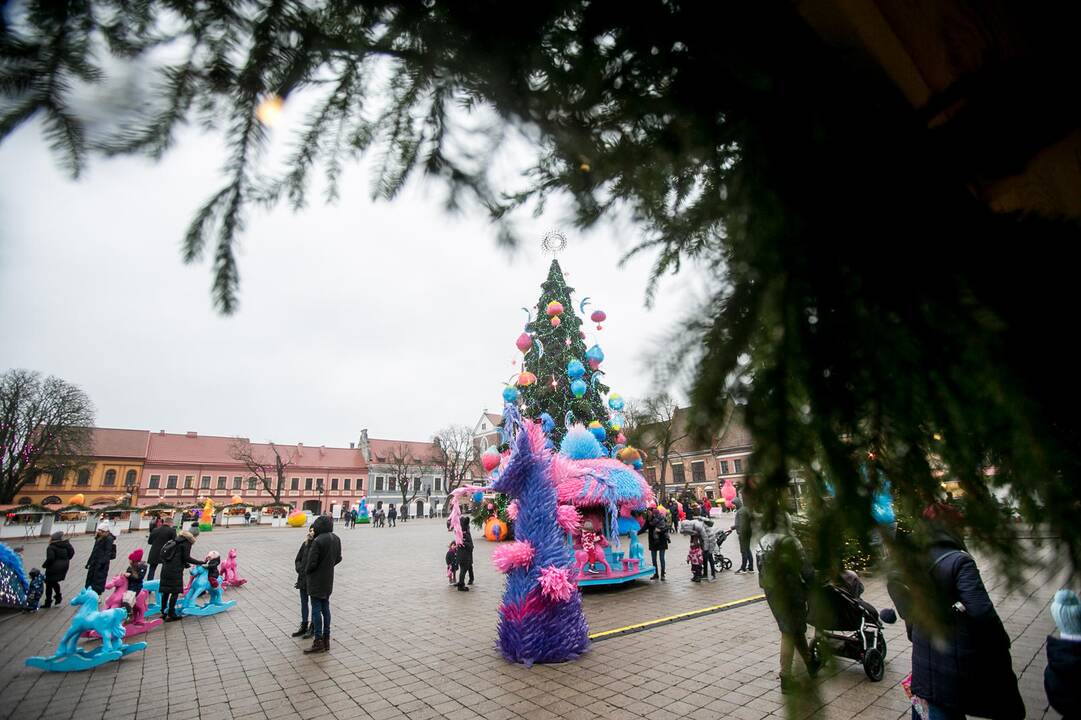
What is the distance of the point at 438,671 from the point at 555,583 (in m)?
1.61

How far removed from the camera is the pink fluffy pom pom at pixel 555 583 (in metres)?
5.40

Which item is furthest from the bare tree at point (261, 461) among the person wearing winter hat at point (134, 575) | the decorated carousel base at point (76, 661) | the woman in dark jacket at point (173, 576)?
the decorated carousel base at point (76, 661)

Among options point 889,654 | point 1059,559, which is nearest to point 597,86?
point 1059,559

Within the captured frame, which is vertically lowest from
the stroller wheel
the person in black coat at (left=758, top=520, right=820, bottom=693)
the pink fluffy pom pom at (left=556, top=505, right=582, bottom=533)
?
the stroller wheel

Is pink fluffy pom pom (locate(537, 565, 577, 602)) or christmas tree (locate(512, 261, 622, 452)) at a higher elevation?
christmas tree (locate(512, 261, 622, 452))

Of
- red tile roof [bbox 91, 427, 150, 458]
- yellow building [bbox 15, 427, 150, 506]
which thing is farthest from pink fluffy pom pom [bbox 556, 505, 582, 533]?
red tile roof [bbox 91, 427, 150, 458]

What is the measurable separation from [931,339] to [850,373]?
133 millimetres

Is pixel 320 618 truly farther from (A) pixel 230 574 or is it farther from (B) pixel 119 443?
(B) pixel 119 443

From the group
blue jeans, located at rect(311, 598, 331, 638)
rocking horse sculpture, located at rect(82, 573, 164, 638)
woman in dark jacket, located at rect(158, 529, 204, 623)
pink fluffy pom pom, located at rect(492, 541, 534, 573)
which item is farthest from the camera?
woman in dark jacket, located at rect(158, 529, 204, 623)

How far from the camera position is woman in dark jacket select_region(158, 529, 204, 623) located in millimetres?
7773

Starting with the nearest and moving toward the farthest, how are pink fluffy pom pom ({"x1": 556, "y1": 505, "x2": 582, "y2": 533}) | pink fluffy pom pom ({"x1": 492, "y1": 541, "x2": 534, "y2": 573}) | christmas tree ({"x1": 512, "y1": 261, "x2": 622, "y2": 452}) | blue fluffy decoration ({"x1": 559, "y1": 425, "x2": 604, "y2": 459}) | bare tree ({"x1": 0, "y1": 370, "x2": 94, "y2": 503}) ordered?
pink fluffy pom pom ({"x1": 492, "y1": 541, "x2": 534, "y2": 573}) < pink fluffy pom pom ({"x1": 556, "y1": 505, "x2": 582, "y2": 533}) < blue fluffy decoration ({"x1": 559, "y1": 425, "x2": 604, "y2": 459}) < christmas tree ({"x1": 512, "y1": 261, "x2": 622, "y2": 452}) < bare tree ({"x1": 0, "y1": 370, "x2": 94, "y2": 503})

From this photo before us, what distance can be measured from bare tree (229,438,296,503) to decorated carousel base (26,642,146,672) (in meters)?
48.3

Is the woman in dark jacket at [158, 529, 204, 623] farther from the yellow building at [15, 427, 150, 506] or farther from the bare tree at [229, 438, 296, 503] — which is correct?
the yellow building at [15, 427, 150, 506]

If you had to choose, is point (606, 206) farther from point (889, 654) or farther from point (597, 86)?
point (889, 654)
